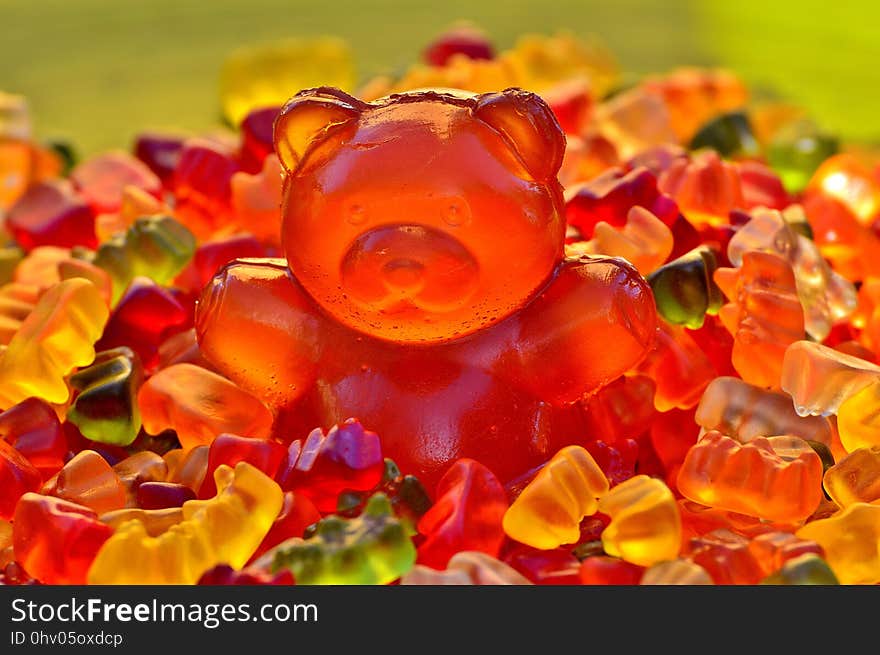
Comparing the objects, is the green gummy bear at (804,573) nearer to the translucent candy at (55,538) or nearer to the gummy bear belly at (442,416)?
the gummy bear belly at (442,416)

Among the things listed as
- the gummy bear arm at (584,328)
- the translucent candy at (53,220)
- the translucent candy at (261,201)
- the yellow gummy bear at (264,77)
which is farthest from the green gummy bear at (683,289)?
the yellow gummy bear at (264,77)

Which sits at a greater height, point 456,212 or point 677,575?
point 456,212

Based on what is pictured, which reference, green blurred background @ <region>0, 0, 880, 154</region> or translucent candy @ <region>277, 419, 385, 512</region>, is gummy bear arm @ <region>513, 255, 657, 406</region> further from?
green blurred background @ <region>0, 0, 880, 154</region>

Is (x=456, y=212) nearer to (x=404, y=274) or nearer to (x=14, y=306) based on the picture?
(x=404, y=274)

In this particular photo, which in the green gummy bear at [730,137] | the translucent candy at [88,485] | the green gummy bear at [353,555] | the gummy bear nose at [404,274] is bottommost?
the green gummy bear at [730,137]

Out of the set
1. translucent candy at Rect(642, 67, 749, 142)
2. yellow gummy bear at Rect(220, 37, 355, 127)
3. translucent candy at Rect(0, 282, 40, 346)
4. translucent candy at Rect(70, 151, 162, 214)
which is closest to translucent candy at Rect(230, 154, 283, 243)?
translucent candy at Rect(0, 282, 40, 346)

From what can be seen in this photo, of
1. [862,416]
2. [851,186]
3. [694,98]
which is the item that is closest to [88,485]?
[862,416]

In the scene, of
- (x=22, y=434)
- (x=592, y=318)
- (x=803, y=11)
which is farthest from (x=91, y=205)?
(x=803, y=11)
